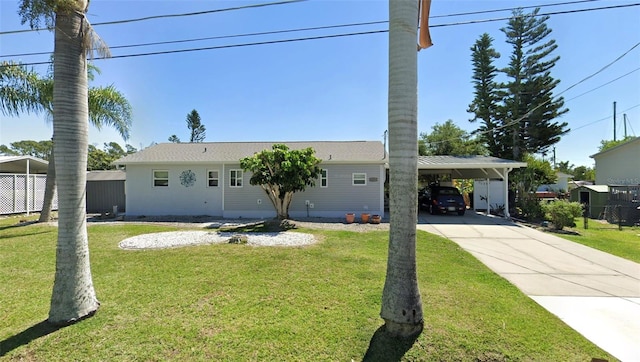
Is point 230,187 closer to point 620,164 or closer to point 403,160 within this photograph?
point 403,160

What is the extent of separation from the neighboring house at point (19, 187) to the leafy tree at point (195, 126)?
2997cm

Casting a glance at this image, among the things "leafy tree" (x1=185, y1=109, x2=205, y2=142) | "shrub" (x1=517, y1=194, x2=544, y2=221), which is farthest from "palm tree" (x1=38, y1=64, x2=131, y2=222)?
"leafy tree" (x1=185, y1=109, x2=205, y2=142)

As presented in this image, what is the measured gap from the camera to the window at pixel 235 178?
1350 centimetres

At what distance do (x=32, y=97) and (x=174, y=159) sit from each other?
16.9 feet

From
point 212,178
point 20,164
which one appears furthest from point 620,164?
point 20,164

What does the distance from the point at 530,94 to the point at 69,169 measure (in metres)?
29.9

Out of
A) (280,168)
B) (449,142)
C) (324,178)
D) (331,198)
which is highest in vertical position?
(449,142)

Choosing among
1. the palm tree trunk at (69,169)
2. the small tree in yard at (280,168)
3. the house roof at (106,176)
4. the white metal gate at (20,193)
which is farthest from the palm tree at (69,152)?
the house roof at (106,176)

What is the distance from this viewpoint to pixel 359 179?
1327cm

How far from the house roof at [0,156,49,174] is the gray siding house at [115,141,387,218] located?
592 cm

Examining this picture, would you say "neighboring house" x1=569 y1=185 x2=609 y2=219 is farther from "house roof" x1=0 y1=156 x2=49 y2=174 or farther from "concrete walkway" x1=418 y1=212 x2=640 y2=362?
"house roof" x1=0 y1=156 x2=49 y2=174

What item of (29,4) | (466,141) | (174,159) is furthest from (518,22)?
(29,4)

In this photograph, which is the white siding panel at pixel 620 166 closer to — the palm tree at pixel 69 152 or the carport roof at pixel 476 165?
the carport roof at pixel 476 165

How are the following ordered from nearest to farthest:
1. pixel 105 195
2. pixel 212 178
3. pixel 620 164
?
pixel 212 178
pixel 105 195
pixel 620 164
